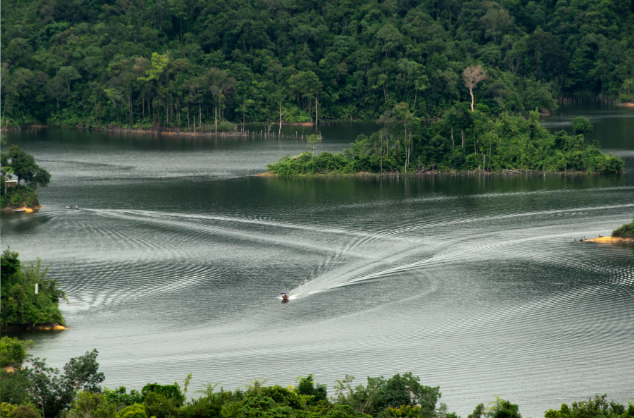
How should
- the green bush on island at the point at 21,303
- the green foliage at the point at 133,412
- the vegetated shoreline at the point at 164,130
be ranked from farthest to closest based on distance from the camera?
the vegetated shoreline at the point at 164,130
the green bush on island at the point at 21,303
the green foliage at the point at 133,412

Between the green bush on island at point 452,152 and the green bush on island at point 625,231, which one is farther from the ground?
the green bush on island at point 452,152

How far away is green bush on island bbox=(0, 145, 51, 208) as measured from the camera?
55.8 metres

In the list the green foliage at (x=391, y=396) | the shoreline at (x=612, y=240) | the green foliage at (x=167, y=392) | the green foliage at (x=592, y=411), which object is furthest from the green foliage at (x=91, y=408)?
the shoreline at (x=612, y=240)

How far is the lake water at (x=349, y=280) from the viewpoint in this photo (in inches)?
1136

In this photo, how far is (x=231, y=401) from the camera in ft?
75.0

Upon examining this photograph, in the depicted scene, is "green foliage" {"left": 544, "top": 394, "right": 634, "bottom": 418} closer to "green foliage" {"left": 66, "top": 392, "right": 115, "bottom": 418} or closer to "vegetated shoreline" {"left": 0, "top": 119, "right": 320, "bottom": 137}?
"green foliage" {"left": 66, "top": 392, "right": 115, "bottom": 418}

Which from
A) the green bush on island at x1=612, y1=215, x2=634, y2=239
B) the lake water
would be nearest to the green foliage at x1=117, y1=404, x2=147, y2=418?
the lake water

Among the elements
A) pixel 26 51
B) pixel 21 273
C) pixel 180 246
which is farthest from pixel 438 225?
pixel 26 51

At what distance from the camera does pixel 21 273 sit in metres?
33.6

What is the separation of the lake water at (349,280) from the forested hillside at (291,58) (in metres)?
41.1

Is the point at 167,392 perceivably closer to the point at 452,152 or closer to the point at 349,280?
the point at 349,280

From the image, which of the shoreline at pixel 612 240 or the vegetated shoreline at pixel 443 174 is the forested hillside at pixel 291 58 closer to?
the vegetated shoreline at pixel 443 174

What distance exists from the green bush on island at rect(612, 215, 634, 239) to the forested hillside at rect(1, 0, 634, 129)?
178ft

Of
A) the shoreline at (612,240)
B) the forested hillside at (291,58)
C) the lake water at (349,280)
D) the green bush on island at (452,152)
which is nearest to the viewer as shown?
the lake water at (349,280)
